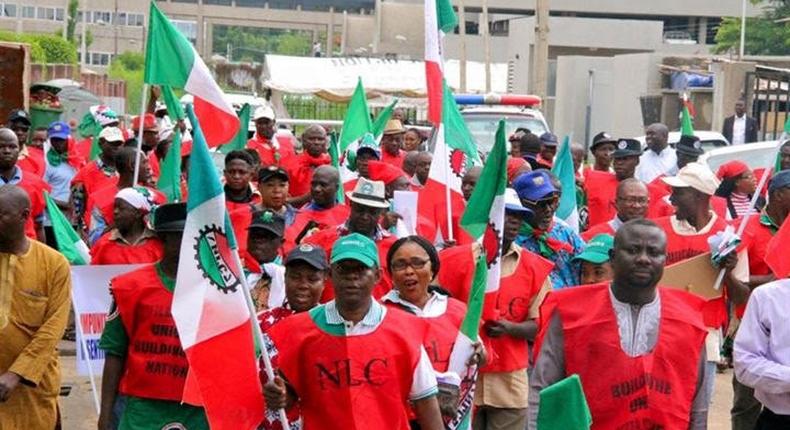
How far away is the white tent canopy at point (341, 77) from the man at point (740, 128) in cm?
875

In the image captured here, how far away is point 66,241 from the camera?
952cm

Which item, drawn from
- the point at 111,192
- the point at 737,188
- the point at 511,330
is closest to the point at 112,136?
the point at 111,192

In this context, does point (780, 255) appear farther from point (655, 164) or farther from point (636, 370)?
point (655, 164)

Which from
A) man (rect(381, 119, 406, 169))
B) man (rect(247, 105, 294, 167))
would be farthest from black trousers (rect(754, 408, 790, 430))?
man (rect(247, 105, 294, 167))

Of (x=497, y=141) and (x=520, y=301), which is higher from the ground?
(x=497, y=141)

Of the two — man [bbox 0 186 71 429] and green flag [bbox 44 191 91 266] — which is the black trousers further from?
green flag [bbox 44 191 91 266]

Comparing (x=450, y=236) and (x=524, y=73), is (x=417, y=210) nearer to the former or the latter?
(x=450, y=236)

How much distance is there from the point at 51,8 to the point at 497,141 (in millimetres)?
101668

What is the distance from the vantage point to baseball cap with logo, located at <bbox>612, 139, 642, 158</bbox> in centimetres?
1248

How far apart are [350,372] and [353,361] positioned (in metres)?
0.04

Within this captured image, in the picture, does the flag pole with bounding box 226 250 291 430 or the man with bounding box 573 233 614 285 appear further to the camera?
the man with bounding box 573 233 614 285

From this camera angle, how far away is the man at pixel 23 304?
7391mm

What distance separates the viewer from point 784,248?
7.74 metres

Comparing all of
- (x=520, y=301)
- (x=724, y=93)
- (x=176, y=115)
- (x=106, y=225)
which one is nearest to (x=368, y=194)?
(x=520, y=301)
